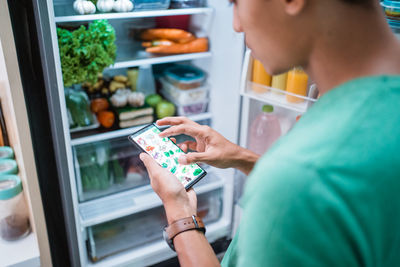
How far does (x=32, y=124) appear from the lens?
1.31 m

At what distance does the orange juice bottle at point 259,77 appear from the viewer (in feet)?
4.49

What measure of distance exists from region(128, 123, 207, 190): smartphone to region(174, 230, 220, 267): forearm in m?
0.29

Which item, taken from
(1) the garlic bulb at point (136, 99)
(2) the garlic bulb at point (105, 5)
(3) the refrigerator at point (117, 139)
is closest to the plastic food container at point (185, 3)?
(3) the refrigerator at point (117, 139)

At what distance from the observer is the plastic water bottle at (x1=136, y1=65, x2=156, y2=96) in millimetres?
1795

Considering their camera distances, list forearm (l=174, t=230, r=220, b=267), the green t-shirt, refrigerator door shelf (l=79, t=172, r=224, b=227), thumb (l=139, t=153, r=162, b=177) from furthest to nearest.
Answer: refrigerator door shelf (l=79, t=172, r=224, b=227)
thumb (l=139, t=153, r=162, b=177)
forearm (l=174, t=230, r=220, b=267)
the green t-shirt

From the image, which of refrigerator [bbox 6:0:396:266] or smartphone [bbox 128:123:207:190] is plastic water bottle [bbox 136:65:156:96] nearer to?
refrigerator [bbox 6:0:396:266]

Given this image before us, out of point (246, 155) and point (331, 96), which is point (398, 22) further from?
point (331, 96)

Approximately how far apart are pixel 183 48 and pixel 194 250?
3.80ft

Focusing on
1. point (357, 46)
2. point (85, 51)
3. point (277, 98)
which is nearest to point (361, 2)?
point (357, 46)

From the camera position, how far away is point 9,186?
4.21ft

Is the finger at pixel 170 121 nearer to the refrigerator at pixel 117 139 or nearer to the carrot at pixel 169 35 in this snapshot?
the refrigerator at pixel 117 139

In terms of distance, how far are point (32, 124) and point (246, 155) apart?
85 centimetres

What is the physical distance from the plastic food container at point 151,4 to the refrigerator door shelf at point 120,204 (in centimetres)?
88

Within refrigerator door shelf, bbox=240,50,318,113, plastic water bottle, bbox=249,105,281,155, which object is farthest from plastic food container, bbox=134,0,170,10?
plastic water bottle, bbox=249,105,281,155
